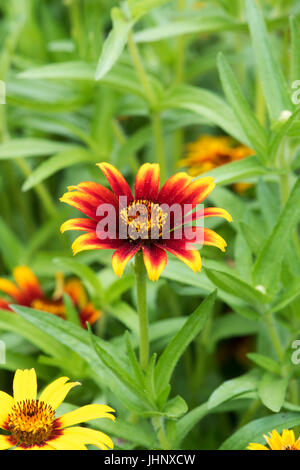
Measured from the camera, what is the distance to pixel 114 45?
714mm

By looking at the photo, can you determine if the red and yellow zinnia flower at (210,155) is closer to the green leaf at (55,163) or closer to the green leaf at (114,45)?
the green leaf at (55,163)

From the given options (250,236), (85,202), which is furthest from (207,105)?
(85,202)

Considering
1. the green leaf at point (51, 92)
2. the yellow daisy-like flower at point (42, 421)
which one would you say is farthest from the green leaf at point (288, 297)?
the green leaf at point (51, 92)

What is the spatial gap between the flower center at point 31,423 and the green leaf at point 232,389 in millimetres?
148

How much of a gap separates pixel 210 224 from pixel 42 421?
406 mm

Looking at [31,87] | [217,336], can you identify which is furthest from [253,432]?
[31,87]

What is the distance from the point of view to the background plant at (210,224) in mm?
622

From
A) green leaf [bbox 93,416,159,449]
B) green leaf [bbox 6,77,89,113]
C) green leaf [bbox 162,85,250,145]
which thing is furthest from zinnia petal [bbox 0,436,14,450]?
green leaf [bbox 6,77,89,113]

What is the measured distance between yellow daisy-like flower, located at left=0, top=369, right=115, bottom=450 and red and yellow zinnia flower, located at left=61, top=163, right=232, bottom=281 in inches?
5.0

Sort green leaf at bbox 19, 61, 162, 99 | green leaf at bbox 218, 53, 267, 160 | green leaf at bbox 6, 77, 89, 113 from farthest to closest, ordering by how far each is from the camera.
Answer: green leaf at bbox 6, 77, 89, 113, green leaf at bbox 19, 61, 162, 99, green leaf at bbox 218, 53, 267, 160

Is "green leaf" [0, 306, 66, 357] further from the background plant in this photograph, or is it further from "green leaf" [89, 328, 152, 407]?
"green leaf" [89, 328, 152, 407]

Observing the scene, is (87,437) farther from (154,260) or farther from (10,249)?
(10,249)

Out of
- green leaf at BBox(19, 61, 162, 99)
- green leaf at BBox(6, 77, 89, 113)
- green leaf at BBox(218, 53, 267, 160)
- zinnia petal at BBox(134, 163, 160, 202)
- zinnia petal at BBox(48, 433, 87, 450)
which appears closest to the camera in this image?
zinnia petal at BBox(48, 433, 87, 450)

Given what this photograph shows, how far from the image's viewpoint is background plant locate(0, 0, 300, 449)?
2.04ft
